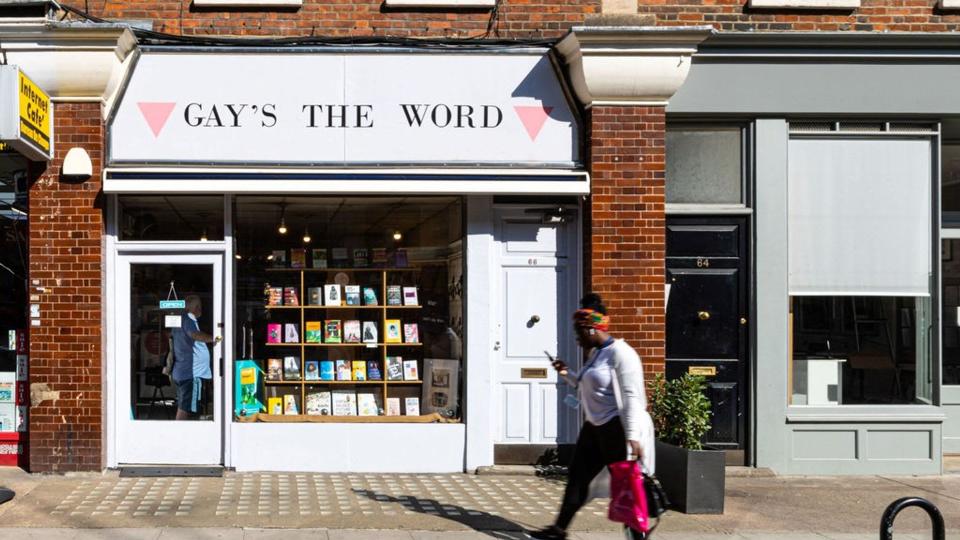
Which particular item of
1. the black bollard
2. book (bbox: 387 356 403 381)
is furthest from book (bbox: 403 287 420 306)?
the black bollard

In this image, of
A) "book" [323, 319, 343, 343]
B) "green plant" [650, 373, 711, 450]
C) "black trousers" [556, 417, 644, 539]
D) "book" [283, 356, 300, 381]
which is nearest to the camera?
"black trousers" [556, 417, 644, 539]

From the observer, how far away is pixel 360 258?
390 inches

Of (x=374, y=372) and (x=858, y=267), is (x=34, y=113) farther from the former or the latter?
(x=858, y=267)

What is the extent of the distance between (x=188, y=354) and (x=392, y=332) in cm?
201

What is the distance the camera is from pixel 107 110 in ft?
30.0

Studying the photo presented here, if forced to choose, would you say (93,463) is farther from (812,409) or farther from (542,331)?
(812,409)

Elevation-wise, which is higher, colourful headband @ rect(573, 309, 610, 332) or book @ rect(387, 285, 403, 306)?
book @ rect(387, 285, 403, 306)

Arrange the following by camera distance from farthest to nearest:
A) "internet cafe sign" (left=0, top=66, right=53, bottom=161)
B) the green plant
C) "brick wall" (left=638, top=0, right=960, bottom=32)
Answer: "brick wall" (left=638, top=0, right=960, bottom=32)
the green plant
"internet cafe sign" (left=0, top=66, right=53, bottom=161)

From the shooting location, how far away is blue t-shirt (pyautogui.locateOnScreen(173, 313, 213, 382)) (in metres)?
9.50

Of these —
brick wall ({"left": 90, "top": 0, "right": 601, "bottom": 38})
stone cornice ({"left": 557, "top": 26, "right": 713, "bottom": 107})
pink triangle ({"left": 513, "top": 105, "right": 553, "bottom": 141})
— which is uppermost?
brick wall ({"left": 90, "top": 0, "right": 601, "bottom": 38})

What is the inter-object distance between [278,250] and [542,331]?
109 inches

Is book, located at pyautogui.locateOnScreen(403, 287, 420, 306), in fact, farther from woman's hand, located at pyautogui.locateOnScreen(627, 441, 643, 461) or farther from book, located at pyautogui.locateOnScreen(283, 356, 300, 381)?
woman's hand, located at pyautogui.locateOnScreen(627, 441, 643, 461)

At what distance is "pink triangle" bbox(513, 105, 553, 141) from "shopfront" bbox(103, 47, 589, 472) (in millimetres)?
22

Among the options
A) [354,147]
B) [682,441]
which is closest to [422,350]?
[354,147]
